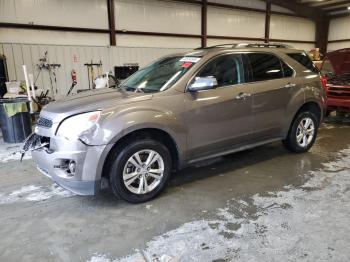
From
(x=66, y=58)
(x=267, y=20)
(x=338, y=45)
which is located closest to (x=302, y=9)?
(x=267, y=20)

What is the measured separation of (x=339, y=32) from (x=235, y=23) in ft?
25.2

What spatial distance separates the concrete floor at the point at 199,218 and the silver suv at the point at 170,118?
32 cm

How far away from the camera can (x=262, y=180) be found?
3504 mm

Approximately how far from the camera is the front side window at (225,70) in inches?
131

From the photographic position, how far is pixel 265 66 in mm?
3809

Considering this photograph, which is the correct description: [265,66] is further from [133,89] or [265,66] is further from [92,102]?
[92,102]

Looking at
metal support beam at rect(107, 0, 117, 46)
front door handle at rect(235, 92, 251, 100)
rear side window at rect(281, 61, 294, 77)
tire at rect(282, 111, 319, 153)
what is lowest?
tire at rect(282, 111, 319, 153)

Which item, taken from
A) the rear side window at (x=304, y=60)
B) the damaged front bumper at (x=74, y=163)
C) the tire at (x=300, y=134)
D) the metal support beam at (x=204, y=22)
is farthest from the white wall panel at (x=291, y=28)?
the damaged front bumper at (x=74, y=163)

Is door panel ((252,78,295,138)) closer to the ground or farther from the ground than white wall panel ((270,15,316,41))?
closer to the ground

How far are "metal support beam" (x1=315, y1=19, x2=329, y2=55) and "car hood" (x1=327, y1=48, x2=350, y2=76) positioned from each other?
11.5 metres

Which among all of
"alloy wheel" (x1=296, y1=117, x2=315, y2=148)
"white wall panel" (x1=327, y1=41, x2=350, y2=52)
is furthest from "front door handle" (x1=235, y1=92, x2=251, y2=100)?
"white wall panel" (x1=327, y1=41, x2=350, y2=52)

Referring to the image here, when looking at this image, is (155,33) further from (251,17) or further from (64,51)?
(251,17)

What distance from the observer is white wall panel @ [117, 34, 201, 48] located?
1091 cm

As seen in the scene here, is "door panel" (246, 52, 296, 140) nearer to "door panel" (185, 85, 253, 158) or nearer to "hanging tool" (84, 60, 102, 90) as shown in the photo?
"door panel" (185, 85, 253, 158)
